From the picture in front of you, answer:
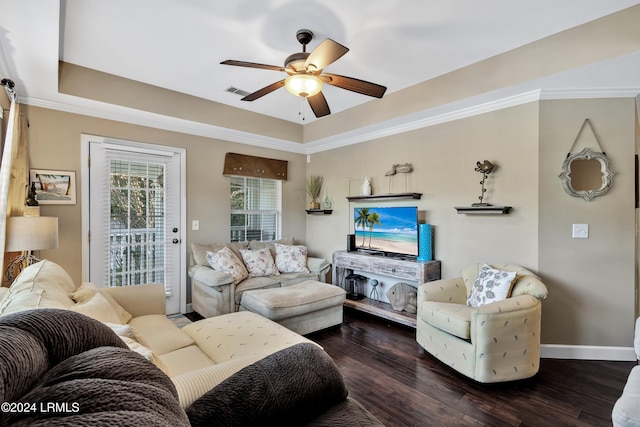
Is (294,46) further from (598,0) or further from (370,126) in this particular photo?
(598,0)

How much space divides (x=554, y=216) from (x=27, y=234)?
4.46 metres

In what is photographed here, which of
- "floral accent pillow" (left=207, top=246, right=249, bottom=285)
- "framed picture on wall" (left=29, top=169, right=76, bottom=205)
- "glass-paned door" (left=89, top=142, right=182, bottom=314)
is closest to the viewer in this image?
"framed picture on wall" (left=29, top=169, right=76, bottom=205)

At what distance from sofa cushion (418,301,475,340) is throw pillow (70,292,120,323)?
94.2 inches

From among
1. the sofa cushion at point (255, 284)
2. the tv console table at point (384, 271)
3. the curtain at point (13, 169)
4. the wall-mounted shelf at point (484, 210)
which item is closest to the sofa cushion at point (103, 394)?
the curtain at point (13, 169)

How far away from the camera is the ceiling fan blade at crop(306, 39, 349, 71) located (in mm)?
1850

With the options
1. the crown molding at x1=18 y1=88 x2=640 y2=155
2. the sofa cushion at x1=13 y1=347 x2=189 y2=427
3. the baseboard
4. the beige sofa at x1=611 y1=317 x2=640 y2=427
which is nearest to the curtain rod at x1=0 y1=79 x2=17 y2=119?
the crown molding at x1=18 y1=88 x2=640 y2=155

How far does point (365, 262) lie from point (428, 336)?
1252 mm

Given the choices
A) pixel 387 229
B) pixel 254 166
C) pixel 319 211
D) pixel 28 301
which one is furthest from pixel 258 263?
pixel 28 301

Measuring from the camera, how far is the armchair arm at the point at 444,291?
2.89 metres

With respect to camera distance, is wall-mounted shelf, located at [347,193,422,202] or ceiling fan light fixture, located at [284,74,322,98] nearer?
ceiling fan light fixture, located at [284,74,322,98]

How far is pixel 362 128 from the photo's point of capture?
4.00 metres

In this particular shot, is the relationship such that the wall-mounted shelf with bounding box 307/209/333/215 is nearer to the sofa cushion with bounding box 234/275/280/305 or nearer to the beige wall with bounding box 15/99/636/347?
the beige wall with bounding box 15/99/636/347

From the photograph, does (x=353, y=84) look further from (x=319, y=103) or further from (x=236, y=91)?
(x=236, y=91)

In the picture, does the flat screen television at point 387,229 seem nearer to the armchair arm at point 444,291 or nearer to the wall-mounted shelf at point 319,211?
the wall-mounted shelf at point 319,211
